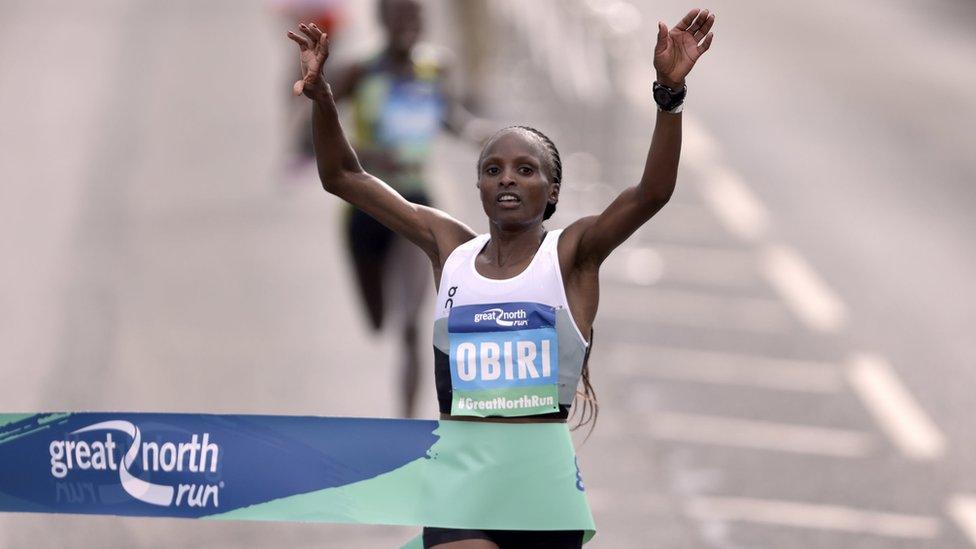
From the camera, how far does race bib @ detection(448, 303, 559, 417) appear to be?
5922 mm

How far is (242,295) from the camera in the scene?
15430mm

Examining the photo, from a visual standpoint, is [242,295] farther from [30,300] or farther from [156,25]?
[156,25]

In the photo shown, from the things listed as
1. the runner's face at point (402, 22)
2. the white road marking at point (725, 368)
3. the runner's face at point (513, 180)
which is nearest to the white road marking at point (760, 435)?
the white road marking at point (725, 368)

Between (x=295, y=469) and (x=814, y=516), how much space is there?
4.67 metres

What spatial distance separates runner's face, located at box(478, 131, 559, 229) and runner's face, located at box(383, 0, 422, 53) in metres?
4.97

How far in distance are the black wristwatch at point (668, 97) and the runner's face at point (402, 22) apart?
207 inches

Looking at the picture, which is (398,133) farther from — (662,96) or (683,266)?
(683,266)

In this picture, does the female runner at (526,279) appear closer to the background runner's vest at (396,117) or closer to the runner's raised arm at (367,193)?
the runner's raised arm at (367,193)

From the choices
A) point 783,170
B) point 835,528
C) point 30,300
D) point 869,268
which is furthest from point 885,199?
point 835,528

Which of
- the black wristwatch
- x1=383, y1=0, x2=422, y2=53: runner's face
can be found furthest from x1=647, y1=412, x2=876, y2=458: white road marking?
the black wristwatch

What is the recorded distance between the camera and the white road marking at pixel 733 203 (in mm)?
17297

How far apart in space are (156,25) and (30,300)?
12.9 metres

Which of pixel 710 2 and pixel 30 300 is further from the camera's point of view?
pixel 710 2

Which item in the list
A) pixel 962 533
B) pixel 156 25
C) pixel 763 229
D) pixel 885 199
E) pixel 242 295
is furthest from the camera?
pixel 156 25
